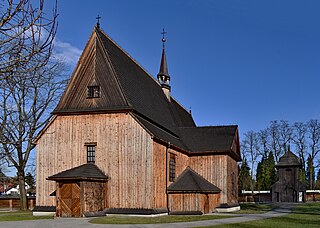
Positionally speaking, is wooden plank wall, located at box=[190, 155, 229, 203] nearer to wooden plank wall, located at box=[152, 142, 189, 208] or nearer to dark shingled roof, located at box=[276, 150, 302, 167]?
wooden plank wall, located at box=[152, 142, 189, 208]

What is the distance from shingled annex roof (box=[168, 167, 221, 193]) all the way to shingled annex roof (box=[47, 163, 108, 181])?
5.89 meters

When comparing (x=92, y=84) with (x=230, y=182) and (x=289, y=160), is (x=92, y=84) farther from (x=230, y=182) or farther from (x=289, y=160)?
(x=289, y=160)

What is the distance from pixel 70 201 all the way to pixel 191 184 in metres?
9.60

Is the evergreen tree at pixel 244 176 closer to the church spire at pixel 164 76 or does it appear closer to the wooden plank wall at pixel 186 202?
the church spire at pixel 164 76

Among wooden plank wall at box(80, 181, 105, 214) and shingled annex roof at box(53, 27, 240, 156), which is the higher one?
shingled annex roof at box(53, 27, 240, 156)

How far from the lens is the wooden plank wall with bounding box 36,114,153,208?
26422 millimetres

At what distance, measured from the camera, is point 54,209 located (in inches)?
1096

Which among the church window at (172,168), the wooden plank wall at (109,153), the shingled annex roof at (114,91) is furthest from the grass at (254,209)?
the wooden plank wall at (109,153)

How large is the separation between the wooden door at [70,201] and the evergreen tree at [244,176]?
5395 centimetres

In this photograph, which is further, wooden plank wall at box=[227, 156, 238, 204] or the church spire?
the church spire

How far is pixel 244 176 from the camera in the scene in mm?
79750

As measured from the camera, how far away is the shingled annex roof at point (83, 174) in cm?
2514

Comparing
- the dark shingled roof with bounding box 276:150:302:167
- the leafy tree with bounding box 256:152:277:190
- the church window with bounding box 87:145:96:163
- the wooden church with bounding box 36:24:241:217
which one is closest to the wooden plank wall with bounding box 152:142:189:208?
the wooden church with bounding box 36:24:241:217

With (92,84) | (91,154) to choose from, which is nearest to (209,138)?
(91,154)
